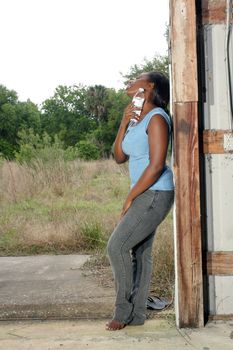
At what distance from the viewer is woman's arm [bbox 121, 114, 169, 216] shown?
310cm

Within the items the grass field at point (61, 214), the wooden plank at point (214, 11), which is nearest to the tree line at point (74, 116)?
the grass field at point (61, 214)

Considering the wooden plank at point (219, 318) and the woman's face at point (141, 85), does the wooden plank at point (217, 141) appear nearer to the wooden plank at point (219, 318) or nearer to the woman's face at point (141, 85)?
the woman's face at point (141, 85)

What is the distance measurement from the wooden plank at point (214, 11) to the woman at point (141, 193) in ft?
1.77

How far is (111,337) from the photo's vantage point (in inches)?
127

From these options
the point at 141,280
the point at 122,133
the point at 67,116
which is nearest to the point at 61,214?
the point at 141,280

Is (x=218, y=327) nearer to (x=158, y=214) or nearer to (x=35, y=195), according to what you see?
(x=158, y=214)

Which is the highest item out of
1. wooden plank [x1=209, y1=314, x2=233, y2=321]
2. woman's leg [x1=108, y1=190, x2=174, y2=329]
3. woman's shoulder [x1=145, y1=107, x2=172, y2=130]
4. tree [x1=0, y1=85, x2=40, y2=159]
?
tree [x1=0, y1=85, x2=40, y2=159]

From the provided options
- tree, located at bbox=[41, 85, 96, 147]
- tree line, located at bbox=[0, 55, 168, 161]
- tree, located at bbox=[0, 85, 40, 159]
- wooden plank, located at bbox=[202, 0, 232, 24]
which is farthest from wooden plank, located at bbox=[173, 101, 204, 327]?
tree, located at bbox=[41, 85, 96, 147]

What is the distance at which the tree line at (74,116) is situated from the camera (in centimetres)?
3922

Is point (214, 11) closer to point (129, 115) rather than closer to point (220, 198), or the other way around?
point (129, 115)

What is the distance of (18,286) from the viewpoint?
4.36 metres

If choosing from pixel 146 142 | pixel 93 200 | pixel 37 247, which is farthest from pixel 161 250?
pixel 93 200

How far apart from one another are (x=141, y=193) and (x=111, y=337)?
3.31 ft

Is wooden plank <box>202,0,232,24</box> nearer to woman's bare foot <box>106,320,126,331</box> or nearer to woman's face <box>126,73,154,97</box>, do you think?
woman's face <box>126,73,154,97</box>
